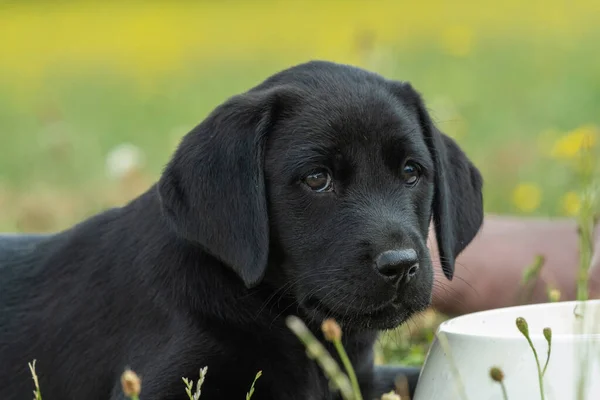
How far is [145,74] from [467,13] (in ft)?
15.6

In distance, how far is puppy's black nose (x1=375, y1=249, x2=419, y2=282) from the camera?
3.03m

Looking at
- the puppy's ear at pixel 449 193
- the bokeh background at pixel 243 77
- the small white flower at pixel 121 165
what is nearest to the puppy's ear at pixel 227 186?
the puppy's ear at pixel 449 193

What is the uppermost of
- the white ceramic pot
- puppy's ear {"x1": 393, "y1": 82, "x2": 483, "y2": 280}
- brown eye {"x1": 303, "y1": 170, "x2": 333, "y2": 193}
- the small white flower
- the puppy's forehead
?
the puppy's forehead

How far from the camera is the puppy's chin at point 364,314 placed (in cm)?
315

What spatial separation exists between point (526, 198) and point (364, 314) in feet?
12.9

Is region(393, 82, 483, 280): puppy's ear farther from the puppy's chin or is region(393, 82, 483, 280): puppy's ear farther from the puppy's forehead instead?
the puppy's chin

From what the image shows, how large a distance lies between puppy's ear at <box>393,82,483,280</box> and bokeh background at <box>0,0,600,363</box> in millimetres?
331

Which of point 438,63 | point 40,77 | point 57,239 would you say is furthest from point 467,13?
point 57,239

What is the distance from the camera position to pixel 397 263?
3021mm

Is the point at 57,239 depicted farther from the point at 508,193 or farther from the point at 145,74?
the point at 145,74

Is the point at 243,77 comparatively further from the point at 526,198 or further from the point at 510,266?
the point at 510,266

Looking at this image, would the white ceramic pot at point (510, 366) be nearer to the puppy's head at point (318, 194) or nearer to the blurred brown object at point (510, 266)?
the puppy's head at point (318, 194)

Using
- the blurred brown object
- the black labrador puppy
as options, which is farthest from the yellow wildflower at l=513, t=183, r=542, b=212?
the black labrador puppy

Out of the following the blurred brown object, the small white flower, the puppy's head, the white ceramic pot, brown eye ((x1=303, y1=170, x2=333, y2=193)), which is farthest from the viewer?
the small white flower
